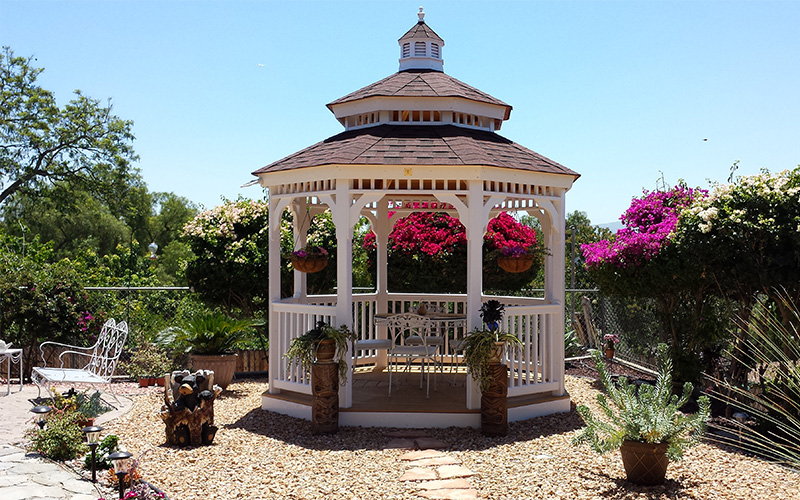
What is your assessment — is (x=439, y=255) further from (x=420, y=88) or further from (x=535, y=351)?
(x=535, y=351)

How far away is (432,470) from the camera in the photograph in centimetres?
553

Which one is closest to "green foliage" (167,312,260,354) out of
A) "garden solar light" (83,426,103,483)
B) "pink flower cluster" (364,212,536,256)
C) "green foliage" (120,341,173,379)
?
"green foliage" (120,341,173,379)

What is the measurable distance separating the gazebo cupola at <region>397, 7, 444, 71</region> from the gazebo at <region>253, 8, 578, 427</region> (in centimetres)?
1

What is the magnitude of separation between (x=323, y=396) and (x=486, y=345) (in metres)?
1.69

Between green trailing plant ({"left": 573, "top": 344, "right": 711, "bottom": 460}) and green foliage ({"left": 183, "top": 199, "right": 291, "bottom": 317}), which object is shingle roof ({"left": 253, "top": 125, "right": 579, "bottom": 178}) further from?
green foliage ({"left": 183, "top": 199, "right": 291, "bottom": 317})

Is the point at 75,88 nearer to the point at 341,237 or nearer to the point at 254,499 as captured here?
the point at 341,237

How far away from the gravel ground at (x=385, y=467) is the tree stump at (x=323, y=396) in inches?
6.0

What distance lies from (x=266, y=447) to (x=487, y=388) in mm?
2194

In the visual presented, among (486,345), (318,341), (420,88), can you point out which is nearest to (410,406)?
(486,345)

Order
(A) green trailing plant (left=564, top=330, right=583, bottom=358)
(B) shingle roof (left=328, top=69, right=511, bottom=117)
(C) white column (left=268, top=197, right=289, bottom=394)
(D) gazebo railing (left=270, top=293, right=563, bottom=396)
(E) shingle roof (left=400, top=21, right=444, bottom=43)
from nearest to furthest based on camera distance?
(D) gazebo railing (left=270, top=293, right=563, bottom=396) < (C) white column (left=268, top=197, right=289, bottom=394) < (B) shingle roof (left=328, top=69, right=511, bottom=117) < (E) shingle roof (left=400, top=21, right=444, bottom=43) < (A) green trailing plant (left=564, top=330, right=583, bottom=358)

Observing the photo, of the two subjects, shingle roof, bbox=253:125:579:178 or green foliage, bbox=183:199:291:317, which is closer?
shingle roof, bbox=253:125:579:178

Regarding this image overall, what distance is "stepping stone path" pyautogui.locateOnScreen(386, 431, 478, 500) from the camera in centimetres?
499

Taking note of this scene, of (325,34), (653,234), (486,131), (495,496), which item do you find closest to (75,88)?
(325,34)

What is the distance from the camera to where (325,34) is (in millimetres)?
9922
